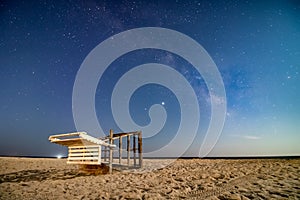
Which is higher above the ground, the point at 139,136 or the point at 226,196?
the point at 139,136

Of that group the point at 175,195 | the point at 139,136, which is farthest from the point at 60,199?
the point at 139,136

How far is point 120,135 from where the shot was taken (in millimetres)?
13648

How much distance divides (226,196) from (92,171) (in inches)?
334

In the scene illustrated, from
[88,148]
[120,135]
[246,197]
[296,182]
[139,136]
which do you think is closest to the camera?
[246,197]

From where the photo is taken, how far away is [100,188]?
7.21 m

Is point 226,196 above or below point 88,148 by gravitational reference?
below

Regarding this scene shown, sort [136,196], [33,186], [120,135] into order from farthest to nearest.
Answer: [120,135] < [33,186] < [136,196]

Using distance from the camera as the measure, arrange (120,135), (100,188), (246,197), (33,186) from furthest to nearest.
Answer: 1. (120,135)
2. (33,186)
3. (100,188)
4. (246,197)

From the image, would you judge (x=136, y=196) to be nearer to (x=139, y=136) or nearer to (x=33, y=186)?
(x=33, y=186)

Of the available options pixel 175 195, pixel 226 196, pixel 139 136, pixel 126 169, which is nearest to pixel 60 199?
pixel 175 195

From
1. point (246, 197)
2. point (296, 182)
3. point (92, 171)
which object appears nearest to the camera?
point (246, 197)

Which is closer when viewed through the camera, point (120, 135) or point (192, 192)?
point (192, 192)

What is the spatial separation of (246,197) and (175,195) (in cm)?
Answer: 212

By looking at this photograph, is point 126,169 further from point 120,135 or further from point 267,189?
point 267,189
